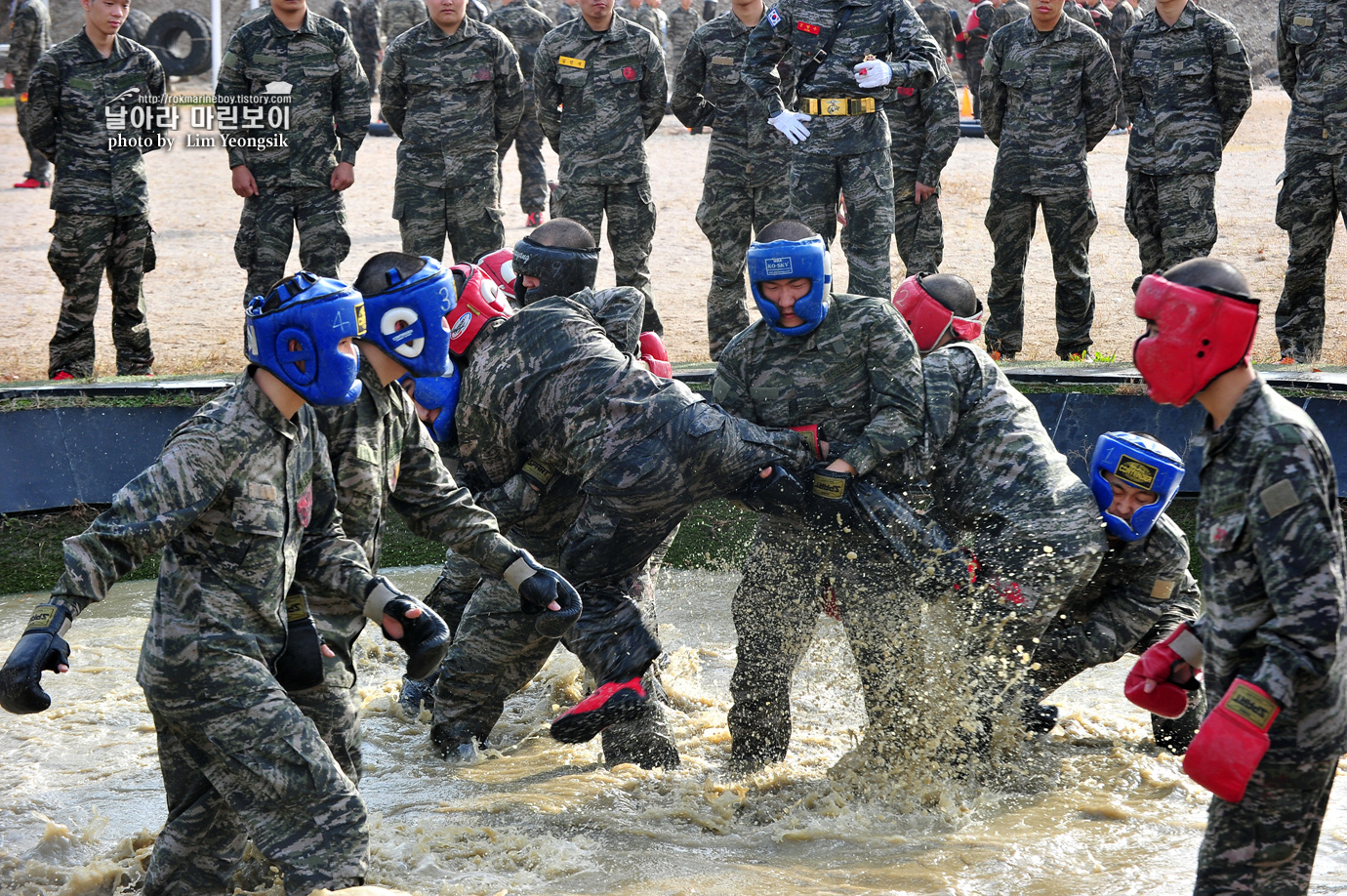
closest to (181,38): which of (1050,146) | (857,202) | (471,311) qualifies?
(857,202)

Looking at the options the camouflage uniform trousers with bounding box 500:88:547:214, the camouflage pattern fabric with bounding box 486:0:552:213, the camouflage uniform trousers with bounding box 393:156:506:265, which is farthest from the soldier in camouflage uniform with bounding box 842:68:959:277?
the camouflage uniform trousers with bounding box 500:88:547:214

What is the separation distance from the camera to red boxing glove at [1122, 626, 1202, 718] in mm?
3676

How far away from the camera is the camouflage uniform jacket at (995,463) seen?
17.0 ft

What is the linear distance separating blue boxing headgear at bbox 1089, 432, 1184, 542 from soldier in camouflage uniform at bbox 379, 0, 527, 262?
5496mm

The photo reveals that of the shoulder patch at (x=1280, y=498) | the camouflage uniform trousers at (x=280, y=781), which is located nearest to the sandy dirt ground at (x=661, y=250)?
the camouflage uniform trousers at (x=280, y=781)

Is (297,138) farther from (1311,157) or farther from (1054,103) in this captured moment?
(1311,157)

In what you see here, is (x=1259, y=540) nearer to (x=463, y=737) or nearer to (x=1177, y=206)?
(x=463, y=737)

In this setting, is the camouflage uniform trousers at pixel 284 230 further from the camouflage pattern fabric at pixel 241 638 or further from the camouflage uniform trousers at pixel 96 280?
the camouflage pattern fabric at pixel 241 638

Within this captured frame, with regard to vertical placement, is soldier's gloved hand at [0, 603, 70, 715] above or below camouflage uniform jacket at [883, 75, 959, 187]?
below

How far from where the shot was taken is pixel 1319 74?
872cm

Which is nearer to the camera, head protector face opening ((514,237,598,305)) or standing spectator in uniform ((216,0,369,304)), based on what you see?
head protector face opening ((514,237,598,305))

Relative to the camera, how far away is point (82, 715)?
240 inches

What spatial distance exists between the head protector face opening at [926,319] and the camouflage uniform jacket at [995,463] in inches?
11.8

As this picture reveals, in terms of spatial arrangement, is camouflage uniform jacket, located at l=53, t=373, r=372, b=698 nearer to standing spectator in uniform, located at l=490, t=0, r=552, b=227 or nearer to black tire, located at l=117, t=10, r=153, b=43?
standing spectator in uniform, located at l=490, t=0, r=552, b=227
